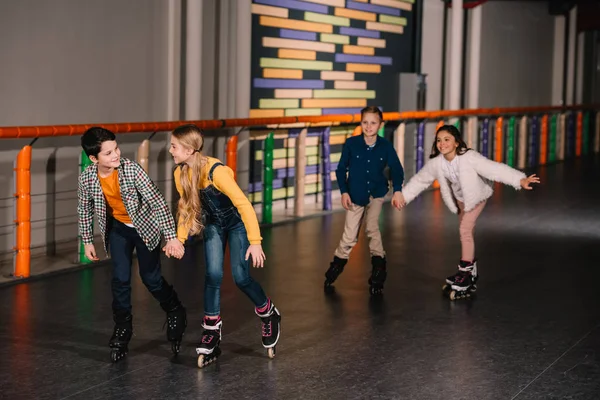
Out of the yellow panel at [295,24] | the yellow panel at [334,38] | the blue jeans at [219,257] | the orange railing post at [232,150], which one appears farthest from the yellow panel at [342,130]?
the blue jeans at [219,257]

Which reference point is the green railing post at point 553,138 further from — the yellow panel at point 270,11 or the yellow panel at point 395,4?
the yellow panel at point 270,11

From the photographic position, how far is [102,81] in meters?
9.62

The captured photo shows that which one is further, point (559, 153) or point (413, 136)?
point (559, 153)

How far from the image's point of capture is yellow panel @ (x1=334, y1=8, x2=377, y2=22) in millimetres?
14094

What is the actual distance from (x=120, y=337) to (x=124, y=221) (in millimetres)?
608

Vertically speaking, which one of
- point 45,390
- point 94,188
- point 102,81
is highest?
point 102,81

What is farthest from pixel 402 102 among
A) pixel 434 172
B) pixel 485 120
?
pixel 434 172

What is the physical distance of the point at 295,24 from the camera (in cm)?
1306

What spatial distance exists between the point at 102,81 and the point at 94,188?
4293 mm

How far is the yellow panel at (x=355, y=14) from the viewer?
14.1 m

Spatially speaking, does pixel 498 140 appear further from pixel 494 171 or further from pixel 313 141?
pixel 494 171

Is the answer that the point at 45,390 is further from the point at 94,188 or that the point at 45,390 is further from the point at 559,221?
the point at 559,221

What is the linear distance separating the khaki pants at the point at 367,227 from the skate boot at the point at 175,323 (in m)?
2.13

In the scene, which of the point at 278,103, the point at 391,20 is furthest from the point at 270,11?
the point at 391,20
